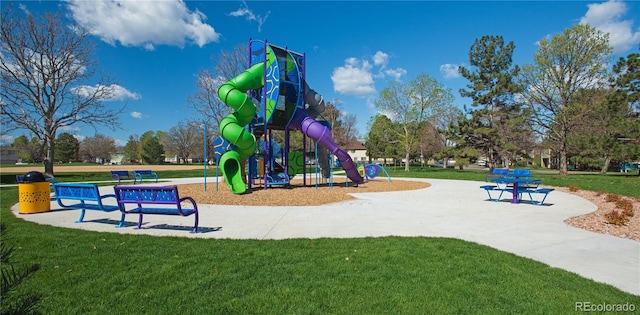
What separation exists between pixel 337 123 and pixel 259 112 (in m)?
48.1

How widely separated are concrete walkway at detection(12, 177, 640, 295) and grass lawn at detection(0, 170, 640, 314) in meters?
0.75

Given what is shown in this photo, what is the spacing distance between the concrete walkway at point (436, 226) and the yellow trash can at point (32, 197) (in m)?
0.36

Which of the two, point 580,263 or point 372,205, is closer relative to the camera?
point 580,263

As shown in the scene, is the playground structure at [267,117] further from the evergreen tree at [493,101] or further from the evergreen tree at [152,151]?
the evergreen tree at [152,151]

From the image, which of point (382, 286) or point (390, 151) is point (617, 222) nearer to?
point (382, 286)

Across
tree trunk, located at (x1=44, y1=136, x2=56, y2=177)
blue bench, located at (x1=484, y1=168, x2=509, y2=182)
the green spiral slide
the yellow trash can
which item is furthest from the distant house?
blue bench, located at (x1=484, y1=168, x2=509, y2=182)

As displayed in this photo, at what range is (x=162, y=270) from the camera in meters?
4.34

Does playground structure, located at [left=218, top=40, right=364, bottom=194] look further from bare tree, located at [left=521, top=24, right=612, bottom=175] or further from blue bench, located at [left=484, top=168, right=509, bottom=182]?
bare tree, located at [left=521, top=24, right=612, bottom=175]

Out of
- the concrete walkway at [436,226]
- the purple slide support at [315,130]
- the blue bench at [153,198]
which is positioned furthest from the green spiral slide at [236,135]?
the blue bench at [153,198]

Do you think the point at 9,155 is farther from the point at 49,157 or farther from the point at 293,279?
the point at 293,279

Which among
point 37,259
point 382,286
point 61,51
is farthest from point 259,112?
point 61,51

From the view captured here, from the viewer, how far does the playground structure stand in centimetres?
1273

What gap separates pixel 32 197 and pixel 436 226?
34.1ft

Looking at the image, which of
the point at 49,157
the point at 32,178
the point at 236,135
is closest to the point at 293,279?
the point at 236,135
